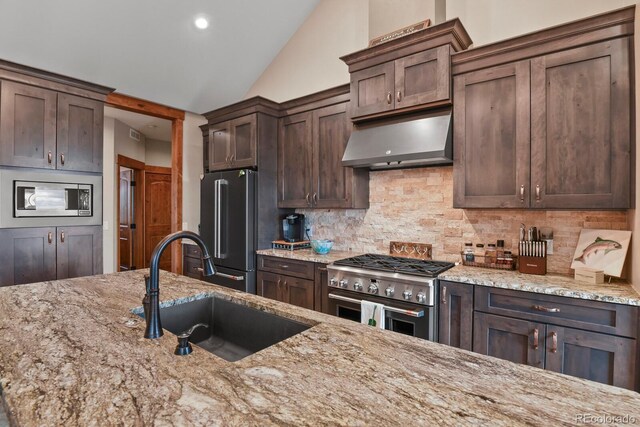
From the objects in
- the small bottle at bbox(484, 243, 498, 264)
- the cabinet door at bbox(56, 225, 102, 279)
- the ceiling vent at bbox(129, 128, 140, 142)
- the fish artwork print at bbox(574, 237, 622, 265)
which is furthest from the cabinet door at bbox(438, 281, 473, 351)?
the ceiling vent at bbox(129, 128, 140, 142)

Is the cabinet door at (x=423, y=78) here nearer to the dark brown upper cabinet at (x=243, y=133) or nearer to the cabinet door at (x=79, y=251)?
the dark brown upper cabinet at (x=243, y=133)

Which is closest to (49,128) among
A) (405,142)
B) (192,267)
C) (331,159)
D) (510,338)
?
(192,267)

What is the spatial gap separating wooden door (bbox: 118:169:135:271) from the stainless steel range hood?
5.10 metres

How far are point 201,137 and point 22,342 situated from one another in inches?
160

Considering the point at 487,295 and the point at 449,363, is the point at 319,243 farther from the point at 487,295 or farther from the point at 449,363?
the point at 449,363

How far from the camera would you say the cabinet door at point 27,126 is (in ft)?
9.18

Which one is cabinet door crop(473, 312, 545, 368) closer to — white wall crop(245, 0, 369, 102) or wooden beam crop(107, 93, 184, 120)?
white wall crop(245, 0, 369, 102)

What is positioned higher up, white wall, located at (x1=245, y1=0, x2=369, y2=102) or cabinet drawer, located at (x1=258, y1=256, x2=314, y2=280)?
white wall, located at (x1=245, y1=0, x2=369, y2=102)

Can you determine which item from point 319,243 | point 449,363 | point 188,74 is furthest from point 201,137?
point 449,363

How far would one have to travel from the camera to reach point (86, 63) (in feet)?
10.7

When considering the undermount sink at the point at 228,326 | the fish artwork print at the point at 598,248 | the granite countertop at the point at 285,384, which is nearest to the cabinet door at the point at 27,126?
the granite countertop at the point at 285,384

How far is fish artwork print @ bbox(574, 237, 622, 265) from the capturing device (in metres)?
2.00

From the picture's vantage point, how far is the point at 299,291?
119 inches

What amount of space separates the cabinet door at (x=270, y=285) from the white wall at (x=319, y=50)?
217cm
